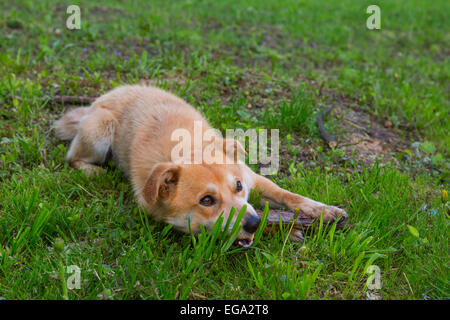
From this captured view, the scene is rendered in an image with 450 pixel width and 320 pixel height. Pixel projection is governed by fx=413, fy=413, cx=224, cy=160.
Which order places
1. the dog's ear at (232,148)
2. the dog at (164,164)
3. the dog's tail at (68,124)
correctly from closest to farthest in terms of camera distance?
1. the dog at (164,164)
2. the dog's ear at (232,148)
3. the dog's tail at (68,124)

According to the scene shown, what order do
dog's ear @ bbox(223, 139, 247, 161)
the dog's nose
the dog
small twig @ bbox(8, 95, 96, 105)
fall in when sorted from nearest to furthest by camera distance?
the dog's nose
the dog
dog's ear @ bbox(223, 139, 247, 161)
small twig @ bbox(8, 95, 96, 105)

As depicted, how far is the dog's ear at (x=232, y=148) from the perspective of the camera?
3.35 meters

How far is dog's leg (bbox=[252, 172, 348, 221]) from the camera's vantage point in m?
3.09

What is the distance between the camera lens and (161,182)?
2863 mm

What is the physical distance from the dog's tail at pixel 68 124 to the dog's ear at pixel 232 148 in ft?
5.80

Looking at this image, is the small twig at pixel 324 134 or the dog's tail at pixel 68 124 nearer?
the dog's tail at pixel 68 124

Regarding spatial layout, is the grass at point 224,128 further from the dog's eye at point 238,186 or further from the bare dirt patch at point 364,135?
the dog's eye at point 238,186

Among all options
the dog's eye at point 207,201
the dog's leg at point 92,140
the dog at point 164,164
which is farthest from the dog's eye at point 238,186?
the dog's leg at point 92,140

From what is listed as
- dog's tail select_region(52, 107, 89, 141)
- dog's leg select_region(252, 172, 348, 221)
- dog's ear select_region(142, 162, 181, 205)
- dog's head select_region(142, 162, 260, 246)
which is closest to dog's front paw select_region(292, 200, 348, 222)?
dog's leg select_region(252, 172, 348, 221)

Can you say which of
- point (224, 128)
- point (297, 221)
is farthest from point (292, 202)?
point (224, 128)

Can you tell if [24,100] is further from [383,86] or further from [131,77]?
[383,86]

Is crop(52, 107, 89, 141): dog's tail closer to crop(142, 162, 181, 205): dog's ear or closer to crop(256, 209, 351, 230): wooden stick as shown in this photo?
crop(142, 162, 181, 205): dog's ear

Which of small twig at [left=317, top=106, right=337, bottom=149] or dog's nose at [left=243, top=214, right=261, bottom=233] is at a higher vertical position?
small twig at [left=317, top=106, right=337, bottom=149]
